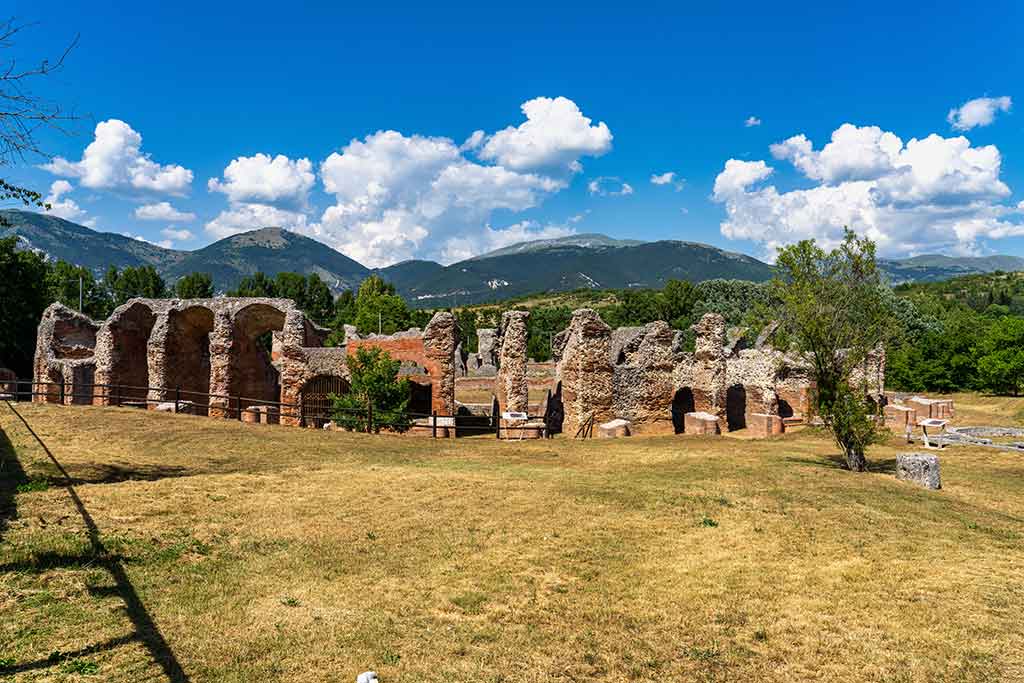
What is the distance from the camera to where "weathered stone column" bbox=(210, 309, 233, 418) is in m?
29.1

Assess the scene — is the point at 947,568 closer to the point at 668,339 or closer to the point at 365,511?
the point at 365,511

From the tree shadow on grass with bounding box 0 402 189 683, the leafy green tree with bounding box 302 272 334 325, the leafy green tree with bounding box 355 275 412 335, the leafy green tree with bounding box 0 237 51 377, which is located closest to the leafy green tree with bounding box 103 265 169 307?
the leafy green tree with bounding box 302 272 334 325

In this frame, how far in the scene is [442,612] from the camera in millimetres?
7527

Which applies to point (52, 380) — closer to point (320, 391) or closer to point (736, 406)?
point (320, 391)

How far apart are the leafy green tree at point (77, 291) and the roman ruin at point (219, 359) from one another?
31.8 metres

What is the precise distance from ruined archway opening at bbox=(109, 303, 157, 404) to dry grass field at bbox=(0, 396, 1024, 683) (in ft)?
53.9

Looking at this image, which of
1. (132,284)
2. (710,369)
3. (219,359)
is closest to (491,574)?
(710,369)

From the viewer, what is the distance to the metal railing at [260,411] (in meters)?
23.9

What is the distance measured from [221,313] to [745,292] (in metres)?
75.4

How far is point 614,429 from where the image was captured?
2428cm

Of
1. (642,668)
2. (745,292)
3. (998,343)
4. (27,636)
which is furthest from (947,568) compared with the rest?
(745,292)

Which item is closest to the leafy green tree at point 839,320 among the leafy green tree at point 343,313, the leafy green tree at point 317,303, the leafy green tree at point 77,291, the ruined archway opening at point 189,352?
the ruined archway opening at point 189,352

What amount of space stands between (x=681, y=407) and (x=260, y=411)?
763 inches

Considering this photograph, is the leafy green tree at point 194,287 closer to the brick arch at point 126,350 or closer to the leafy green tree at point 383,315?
the leafy green tree at point 383,315
